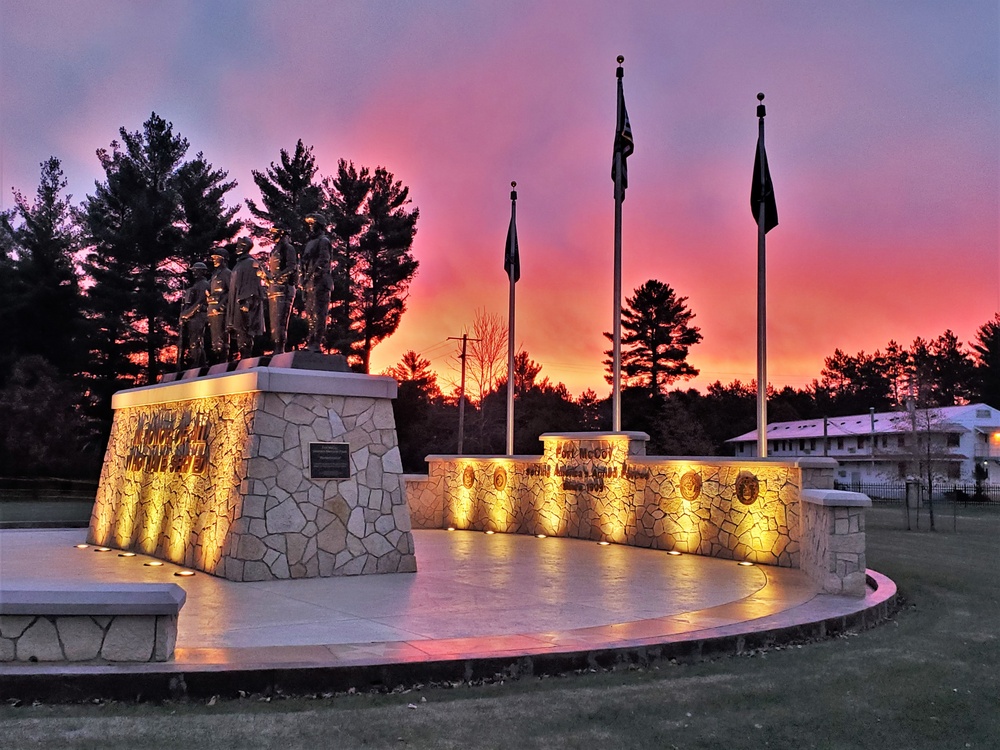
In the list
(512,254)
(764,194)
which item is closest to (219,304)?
(512,254)

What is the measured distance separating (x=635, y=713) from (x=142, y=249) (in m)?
30.9

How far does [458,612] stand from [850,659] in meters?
3.17

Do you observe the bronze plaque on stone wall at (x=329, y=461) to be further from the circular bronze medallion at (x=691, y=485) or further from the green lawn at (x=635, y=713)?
the circular bronze medallion at (x=691, y=485)

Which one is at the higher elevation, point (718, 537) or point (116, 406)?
point (116, 406)

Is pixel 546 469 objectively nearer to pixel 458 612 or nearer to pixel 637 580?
pixel 637 580

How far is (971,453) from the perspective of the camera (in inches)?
1934

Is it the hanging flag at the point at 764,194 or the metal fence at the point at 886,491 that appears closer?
the hanging flag at the point at 764,194

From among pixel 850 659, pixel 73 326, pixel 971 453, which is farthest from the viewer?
pixel 971 453

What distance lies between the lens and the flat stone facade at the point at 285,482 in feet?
31.5

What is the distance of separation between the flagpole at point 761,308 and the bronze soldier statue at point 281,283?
685 cm

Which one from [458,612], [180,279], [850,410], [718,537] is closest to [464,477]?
[718,537]

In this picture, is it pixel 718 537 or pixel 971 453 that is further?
pixel 971 453

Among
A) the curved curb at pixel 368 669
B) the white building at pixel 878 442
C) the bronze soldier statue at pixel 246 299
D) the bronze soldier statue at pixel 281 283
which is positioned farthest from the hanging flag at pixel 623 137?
the white building at pixel 878 442

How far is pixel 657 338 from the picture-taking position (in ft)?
160
